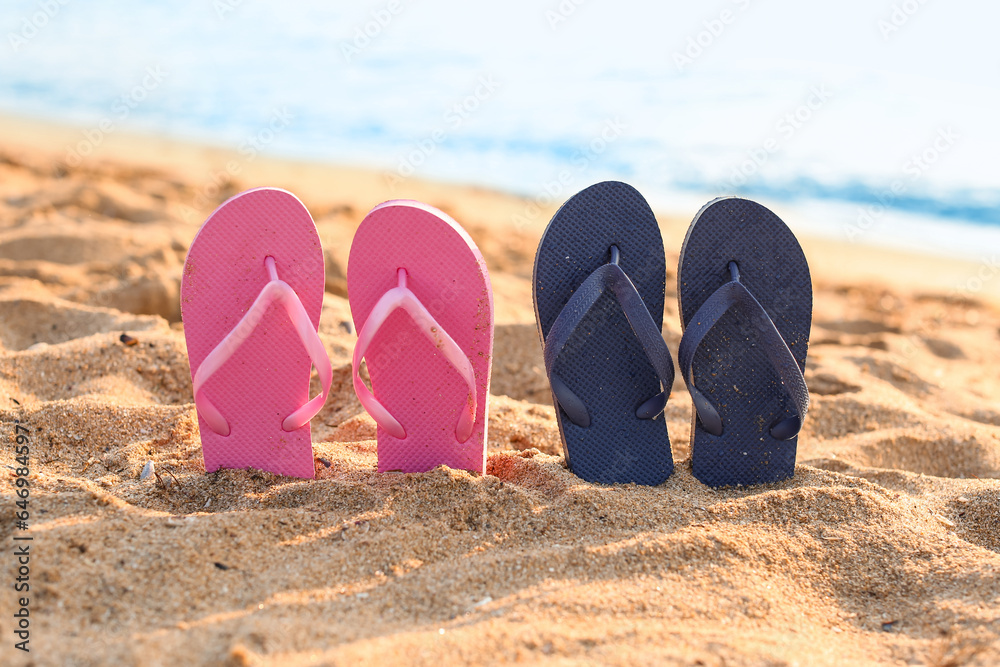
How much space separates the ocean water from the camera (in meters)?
6.35

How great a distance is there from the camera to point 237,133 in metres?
7.49

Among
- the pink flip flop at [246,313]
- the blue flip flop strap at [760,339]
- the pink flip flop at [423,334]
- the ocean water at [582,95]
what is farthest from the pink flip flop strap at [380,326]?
the ocean water at [582,95]

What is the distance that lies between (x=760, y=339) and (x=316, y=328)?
1.06m

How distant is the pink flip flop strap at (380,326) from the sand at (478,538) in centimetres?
17

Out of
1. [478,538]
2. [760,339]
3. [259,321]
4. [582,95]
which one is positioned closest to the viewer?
[478,538]

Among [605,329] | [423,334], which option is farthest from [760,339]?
[423,334]

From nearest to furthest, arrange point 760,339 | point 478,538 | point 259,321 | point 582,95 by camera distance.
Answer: point 478,538
point 259,321
point 760,339
point 582,95

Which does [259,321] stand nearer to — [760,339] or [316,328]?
[316,328]

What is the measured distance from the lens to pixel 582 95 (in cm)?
823

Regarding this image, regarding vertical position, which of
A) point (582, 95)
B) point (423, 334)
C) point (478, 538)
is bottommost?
point (478, 538)

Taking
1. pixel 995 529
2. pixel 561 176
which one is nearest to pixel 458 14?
pixel 561 176

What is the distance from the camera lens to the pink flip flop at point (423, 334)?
5.86ft

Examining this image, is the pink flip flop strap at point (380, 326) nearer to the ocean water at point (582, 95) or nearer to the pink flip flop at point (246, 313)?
the pink flip flop at point (246, 313)

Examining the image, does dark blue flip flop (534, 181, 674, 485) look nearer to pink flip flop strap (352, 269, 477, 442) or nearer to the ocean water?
pink flip flop strap (352, 269, 477, 442)
